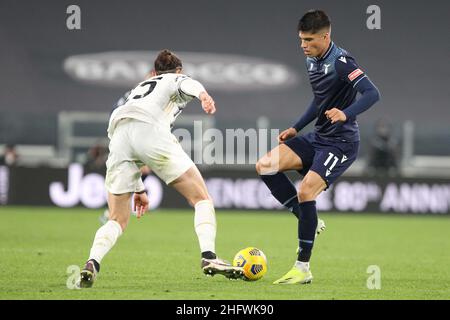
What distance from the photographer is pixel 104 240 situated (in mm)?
6855

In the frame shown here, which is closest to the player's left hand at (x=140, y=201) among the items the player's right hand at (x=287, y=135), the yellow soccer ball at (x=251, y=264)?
the yellow soccer ball at (x=251, y=264)

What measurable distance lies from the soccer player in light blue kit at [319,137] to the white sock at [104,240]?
1416 millimetres

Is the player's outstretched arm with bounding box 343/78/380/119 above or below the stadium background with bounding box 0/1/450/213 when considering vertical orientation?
below

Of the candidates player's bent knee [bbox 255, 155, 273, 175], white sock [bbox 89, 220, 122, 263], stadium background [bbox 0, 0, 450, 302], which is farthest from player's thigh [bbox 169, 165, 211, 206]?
stadium background [bbox 0, 0, 450, 302]

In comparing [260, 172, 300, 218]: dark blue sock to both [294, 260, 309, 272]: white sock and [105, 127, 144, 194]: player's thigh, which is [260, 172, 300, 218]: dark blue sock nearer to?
[294, 260, 309, 272]: white sock

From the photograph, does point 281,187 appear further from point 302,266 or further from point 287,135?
point 302,266

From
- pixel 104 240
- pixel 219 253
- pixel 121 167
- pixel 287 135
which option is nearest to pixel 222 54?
pixel 219 253

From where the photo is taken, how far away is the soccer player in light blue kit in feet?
24.3

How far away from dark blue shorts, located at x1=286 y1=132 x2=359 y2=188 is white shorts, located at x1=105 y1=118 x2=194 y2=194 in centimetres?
123

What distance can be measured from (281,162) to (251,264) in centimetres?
100

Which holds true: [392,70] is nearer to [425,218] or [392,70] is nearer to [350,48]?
[350,48]

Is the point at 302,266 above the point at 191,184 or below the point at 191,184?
below

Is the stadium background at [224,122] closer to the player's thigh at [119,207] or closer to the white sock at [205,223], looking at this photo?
the player's thigh at [119,207]

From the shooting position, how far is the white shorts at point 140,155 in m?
7.00
